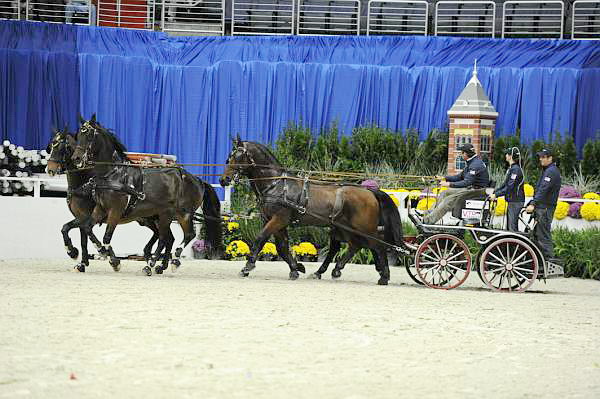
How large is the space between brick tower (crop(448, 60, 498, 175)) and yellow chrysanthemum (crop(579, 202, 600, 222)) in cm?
406

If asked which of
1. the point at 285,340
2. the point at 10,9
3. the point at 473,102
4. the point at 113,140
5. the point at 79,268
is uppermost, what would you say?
the point at 10,9

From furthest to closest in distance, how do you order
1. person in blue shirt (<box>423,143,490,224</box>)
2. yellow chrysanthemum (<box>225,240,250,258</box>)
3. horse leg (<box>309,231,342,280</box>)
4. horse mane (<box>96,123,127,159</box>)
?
1. yellow chrysanthemum (<box>225,240,250,258</box>)
2. horse leg (<box>309,231,342,280</box>)
3. horse mane (<box>96,123,127,159</box>)
4. person in blue shirt (<box>423,143,490,224</box>)

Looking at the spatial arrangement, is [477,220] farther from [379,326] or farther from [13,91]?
[13,91]

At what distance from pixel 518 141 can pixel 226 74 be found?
684 centimetres

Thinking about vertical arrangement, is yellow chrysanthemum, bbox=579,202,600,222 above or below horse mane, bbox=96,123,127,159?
below

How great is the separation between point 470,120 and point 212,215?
26.7 ft

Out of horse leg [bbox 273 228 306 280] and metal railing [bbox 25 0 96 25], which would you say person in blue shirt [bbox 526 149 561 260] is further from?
metal railing [bbox 25 0 96 25]

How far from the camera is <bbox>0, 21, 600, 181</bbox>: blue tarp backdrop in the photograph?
23359mm

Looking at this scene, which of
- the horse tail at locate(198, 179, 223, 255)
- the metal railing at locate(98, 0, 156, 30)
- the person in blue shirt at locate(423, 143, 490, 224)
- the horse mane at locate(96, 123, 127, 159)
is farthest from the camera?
the metal railing at locate(98, 0, 156, 30)

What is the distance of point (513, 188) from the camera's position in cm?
1364

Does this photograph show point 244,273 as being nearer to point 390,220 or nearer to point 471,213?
point 390,220

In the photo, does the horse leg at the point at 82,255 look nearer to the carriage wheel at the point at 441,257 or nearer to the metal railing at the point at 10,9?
the carriage wheel at the point at 441,257

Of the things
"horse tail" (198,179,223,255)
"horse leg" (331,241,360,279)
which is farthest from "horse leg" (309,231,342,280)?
"horse tail" (198,179,223,255)

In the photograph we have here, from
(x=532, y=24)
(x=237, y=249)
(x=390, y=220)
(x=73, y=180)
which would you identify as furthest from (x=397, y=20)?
(x=73, y=180)
